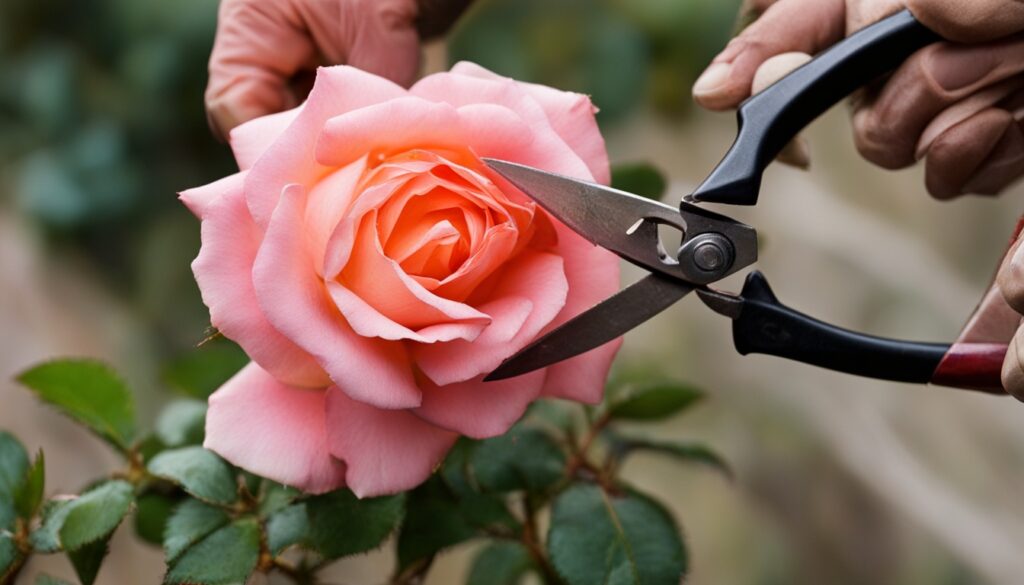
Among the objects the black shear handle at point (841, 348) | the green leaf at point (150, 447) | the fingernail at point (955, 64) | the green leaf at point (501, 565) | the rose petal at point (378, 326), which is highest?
the fingernail at point (955, 64)

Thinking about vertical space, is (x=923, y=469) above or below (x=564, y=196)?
below

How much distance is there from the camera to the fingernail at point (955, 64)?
1.36ft

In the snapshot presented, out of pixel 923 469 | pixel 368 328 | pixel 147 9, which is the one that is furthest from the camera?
pixel 147 9

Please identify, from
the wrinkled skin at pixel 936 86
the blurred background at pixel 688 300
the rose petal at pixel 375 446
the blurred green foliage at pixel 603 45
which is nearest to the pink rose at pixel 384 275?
the rose petal at pixel 375 446

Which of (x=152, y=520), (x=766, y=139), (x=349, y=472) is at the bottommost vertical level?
(x=152, y=520)

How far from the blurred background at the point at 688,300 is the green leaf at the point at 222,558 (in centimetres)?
50

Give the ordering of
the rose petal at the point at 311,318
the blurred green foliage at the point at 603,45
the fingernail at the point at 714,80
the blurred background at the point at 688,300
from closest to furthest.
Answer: the rose petal at the point at 311,318, the fingernail at the point at 714,80, the blurred background at the point at 688,300, the blurred green foliage at the point at 603,45

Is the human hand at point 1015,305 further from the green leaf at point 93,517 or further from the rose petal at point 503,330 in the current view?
the green leaf at point 93,517

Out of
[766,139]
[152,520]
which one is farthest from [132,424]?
[766,139]

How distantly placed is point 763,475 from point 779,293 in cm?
19

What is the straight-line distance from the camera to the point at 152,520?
1.52ft

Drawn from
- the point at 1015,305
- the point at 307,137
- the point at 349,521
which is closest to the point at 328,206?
the point at 307,137

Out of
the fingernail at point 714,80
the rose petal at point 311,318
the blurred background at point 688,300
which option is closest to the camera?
the rose petal at point 311,318

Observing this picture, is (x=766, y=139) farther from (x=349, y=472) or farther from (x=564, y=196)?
(x=349, y=472)
